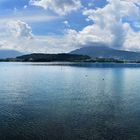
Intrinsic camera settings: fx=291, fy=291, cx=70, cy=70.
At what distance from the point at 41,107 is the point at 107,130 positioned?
19911 millimetres

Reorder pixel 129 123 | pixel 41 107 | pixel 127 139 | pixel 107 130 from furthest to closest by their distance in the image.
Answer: pixel 41 107 < pixel 129 123 < pixel 107 130 < pixel 127 139

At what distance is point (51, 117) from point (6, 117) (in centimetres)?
784

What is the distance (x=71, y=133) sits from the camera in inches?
1673

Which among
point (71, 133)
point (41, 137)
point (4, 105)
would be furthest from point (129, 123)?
point (4, 105)

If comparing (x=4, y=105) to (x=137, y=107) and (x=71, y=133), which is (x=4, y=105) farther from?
(x=137, y=107)

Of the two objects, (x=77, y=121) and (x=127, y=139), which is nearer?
(x=127, y=139)

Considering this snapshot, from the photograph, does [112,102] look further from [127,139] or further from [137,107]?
[127,139]

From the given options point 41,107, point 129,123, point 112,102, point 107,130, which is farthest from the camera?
point 112,102

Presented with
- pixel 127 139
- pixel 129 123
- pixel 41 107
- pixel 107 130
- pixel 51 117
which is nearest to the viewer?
pixel 127 139

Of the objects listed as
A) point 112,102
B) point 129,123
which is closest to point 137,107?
point 112,102

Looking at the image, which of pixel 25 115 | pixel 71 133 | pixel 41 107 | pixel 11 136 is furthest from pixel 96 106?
pixel 11 136

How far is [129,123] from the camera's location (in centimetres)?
4819

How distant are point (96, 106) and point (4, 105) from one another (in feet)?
64.1

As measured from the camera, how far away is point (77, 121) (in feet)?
161
